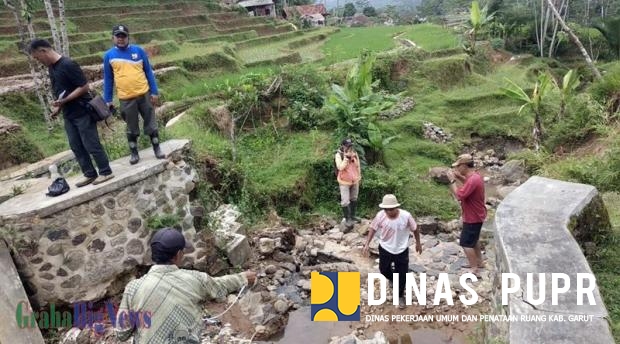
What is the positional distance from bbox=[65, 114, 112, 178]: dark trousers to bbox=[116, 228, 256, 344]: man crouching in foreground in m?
2.59

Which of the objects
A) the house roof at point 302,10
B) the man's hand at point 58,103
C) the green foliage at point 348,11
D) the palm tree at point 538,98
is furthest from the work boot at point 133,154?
the green foliage at point 348,11

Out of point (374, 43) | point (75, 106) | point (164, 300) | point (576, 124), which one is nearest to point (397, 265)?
point (164, 300)

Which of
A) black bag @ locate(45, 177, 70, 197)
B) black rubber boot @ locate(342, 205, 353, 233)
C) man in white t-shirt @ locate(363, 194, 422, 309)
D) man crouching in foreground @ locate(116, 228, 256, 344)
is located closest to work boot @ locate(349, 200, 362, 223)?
black rubber boot @ locate(342, 205, 353, 233)

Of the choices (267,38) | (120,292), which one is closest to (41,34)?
(267,38)

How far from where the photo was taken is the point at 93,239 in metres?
5.00

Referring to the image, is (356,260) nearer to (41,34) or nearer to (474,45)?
(41,34)

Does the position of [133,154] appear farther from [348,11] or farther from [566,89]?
[348,11]

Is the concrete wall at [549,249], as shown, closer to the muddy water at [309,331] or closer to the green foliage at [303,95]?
the muddy water at [309,331]

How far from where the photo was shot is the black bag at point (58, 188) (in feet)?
16.3

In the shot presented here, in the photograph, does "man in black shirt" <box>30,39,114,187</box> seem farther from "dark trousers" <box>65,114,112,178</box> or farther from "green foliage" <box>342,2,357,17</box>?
"green foliage" <box>342,2,357,17</box>

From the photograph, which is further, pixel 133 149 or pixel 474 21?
pixel 474 21

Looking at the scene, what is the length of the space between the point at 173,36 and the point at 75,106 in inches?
697

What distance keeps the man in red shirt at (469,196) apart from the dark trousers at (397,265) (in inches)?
35.7

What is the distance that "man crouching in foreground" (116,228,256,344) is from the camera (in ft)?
9.45
